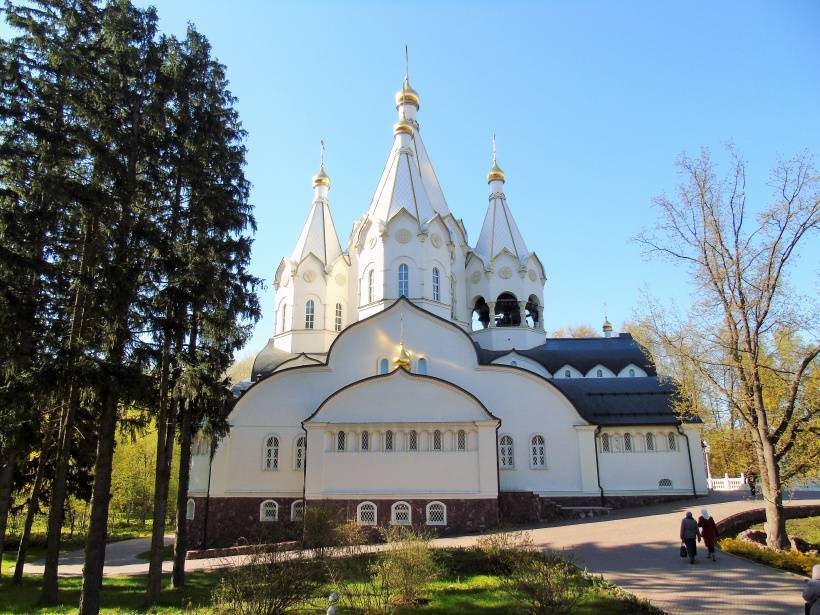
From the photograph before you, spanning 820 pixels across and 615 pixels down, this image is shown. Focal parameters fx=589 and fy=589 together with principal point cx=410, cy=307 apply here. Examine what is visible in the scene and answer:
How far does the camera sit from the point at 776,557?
1171 cm

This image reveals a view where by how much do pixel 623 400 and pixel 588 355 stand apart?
638cm

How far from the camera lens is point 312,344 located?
27344mm


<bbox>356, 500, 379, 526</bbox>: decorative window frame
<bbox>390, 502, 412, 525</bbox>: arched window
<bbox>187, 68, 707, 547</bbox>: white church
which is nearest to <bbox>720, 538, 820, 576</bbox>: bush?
Answer: <bbox>187, 68, 707, 547</bbox>: white church

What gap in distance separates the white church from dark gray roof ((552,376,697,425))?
2.4 inches

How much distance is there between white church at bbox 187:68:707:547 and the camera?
Answer: 1900 centimetres

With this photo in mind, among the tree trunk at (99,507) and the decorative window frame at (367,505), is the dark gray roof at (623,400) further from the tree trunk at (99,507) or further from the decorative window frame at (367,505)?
the tree trunk at (99,507)

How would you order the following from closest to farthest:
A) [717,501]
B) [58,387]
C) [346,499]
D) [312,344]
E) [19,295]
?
[58,387], [19,295], [346,499], [717,501], [312,344]

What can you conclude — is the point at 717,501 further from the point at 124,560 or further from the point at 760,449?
the point at 124,560

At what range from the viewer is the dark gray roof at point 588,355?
93.2ft

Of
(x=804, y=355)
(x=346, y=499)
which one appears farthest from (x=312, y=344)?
(x=804, y=355)

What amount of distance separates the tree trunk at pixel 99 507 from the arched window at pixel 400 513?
9188 mm

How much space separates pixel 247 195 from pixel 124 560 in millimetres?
13096

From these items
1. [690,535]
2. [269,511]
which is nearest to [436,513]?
[269,511]

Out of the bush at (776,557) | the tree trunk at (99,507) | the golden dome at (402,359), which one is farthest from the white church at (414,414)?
the tree trunk at (99,507)
